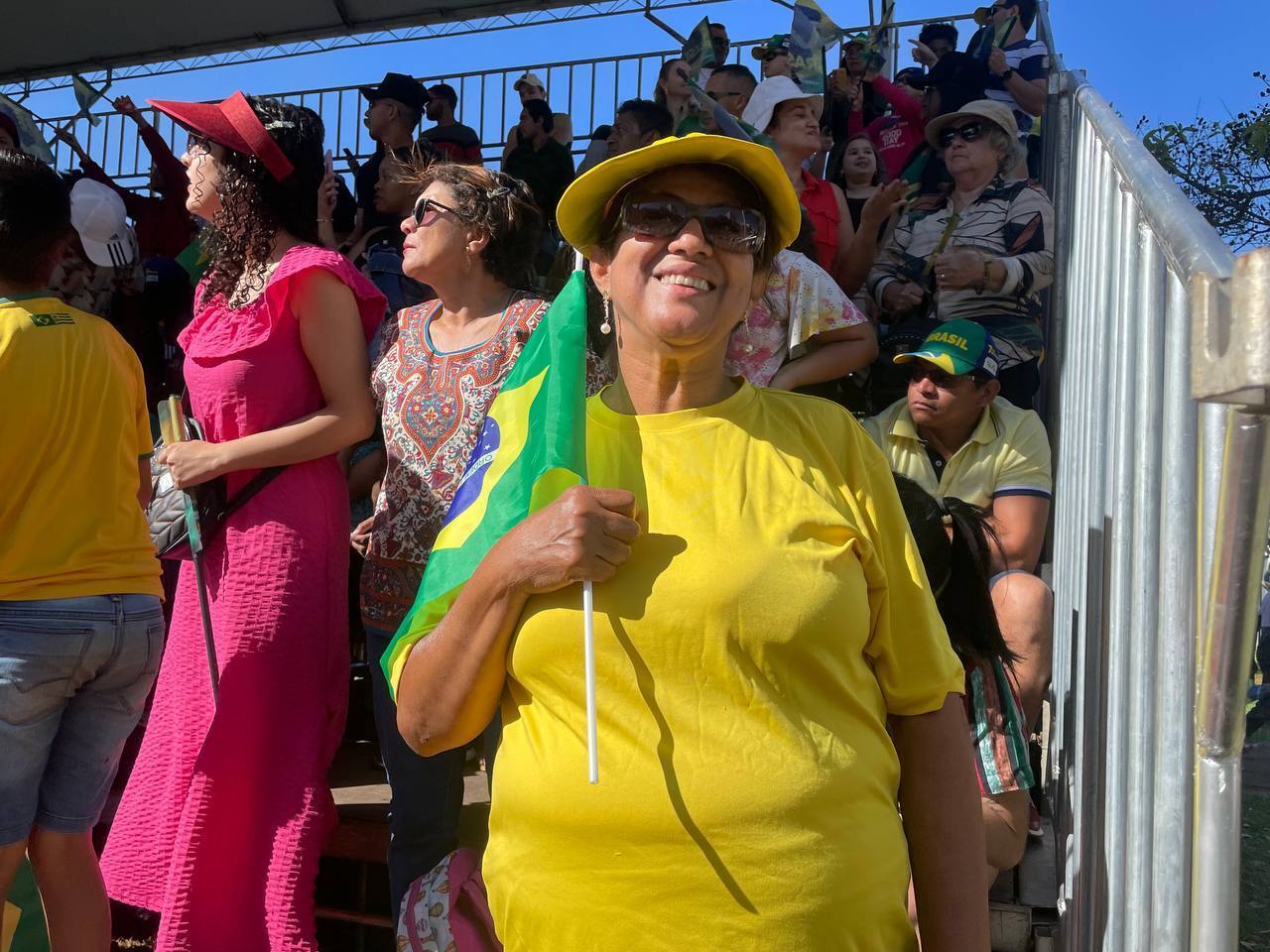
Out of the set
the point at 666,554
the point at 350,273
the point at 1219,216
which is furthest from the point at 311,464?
the point at 1219,216

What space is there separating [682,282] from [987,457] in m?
2.22

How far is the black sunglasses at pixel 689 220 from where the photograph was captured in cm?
192

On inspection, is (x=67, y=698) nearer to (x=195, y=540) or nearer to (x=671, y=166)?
(x=195, y=540)

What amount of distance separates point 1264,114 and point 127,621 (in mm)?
14810

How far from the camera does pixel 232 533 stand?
10.4ft

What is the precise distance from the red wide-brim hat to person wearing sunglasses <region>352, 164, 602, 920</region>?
0.42m

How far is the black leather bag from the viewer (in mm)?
3168

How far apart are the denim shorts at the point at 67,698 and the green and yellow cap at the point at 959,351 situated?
2438 mm

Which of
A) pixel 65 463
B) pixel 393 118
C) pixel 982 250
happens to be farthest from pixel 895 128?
pixel 65 463

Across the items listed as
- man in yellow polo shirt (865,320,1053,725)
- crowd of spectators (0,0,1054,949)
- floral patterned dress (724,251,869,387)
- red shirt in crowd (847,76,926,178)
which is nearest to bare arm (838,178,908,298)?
crowd of spectators (0,0,1054,949)

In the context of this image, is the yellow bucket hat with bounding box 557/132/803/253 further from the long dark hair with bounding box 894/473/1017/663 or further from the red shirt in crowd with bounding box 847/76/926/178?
the red shirt in crowd with bounding box 847/76/926/178

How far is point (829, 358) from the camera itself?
4016 millimetres

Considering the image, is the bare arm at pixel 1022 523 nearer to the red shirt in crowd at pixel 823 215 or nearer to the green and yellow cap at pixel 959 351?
the green and yellow cap at pixel 959 351

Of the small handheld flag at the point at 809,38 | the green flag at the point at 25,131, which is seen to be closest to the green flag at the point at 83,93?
the green flag at the point at 25,131
